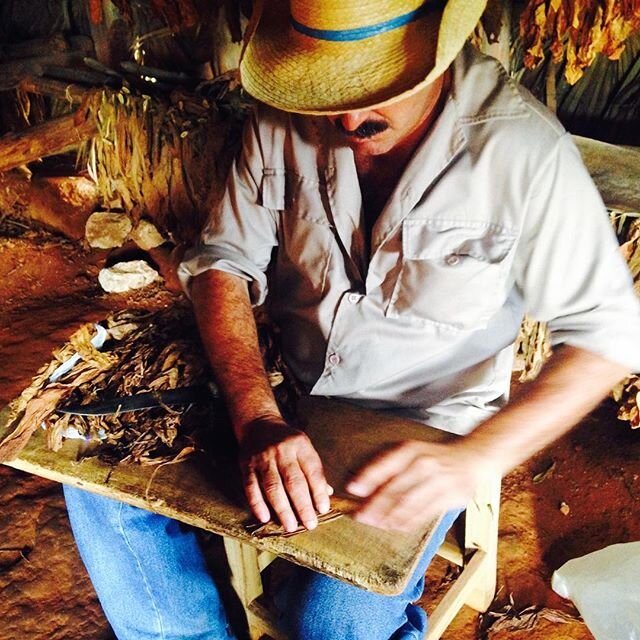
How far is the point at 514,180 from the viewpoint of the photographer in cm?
158

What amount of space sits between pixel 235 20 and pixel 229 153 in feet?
3.54

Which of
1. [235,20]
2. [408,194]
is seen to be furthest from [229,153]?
[408,194]

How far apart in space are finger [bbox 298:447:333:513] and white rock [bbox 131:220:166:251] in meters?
3.85

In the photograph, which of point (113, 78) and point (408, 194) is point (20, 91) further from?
point (408, 194)

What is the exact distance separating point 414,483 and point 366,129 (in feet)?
2.99

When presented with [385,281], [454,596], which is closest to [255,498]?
[385,281]

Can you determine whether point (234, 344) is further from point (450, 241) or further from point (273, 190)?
point (450, 241)

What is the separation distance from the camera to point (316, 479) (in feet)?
4.79

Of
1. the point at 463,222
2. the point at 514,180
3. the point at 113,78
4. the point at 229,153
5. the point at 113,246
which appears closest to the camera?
the point at 514,180

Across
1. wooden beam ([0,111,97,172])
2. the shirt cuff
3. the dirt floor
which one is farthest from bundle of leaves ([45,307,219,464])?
wooden beam ([0,111,97,172])

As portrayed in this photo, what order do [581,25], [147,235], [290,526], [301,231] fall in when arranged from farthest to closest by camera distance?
1. [147,235]
2. [581,25]
3. [301,231]
4. [290,526]

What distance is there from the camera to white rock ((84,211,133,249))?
16.8 feet

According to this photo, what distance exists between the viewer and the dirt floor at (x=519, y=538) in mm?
2717

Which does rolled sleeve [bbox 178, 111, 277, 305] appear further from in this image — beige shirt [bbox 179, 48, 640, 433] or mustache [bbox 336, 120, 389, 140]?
mustache [bbox 336, 120, 389, 140]
